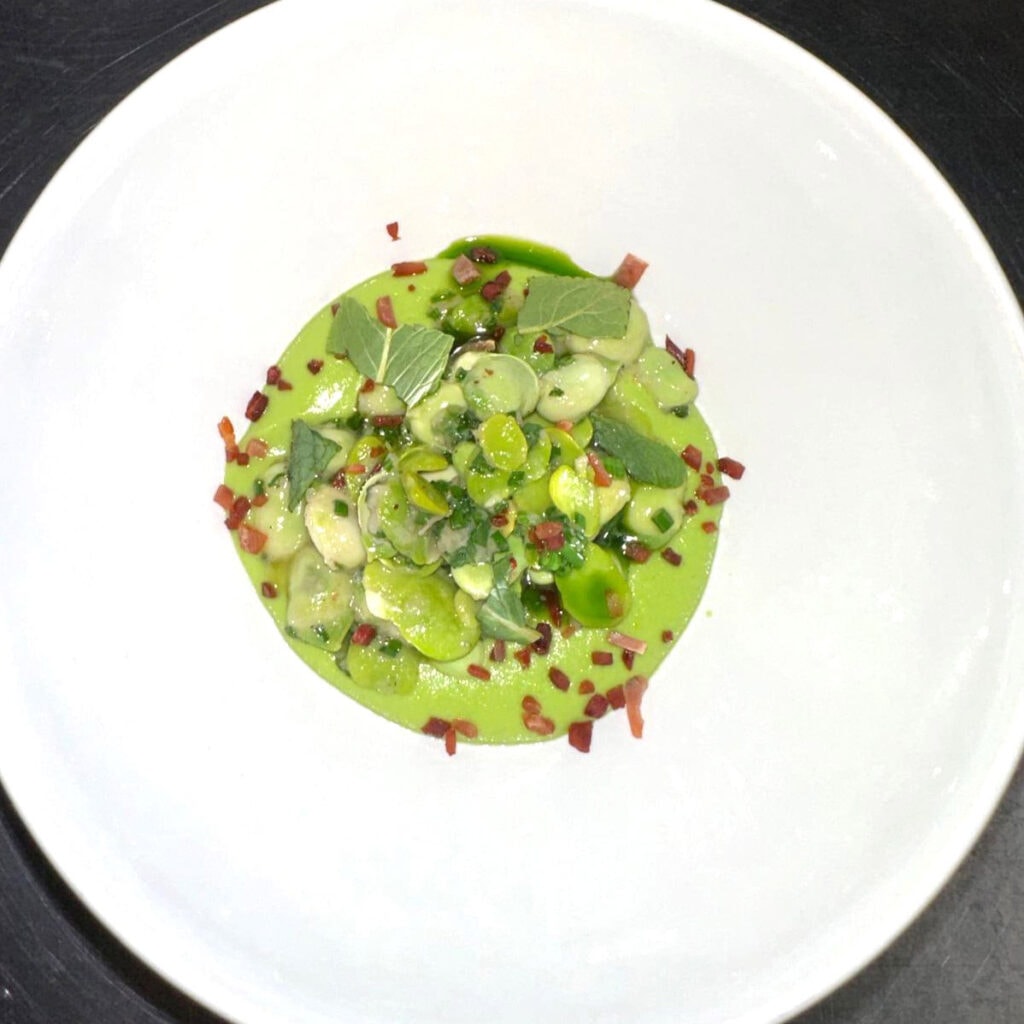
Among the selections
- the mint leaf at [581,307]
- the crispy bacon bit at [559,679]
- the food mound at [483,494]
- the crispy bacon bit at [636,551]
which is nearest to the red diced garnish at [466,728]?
the food mound at [483,494]

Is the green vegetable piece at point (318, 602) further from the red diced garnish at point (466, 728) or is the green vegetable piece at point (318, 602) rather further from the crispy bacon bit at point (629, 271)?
the crispy bacon bit at point (629, 271)

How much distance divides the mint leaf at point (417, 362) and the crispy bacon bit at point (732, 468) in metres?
0.44

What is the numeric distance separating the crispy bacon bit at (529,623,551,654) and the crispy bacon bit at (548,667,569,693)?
0.11 feet

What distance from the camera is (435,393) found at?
1.46 metres

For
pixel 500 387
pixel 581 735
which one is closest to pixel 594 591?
pixel 581 735

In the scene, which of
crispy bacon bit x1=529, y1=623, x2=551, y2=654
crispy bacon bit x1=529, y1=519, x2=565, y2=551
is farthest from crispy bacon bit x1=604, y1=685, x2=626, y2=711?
crispy bacon bit x1=529, y1=519, x2=565, y2=551

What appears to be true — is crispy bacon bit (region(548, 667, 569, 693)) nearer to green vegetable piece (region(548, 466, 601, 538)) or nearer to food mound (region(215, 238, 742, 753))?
food mound (region(215, 238, 742, 753))

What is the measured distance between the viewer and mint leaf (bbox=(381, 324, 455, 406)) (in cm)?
146

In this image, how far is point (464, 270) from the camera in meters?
1.51

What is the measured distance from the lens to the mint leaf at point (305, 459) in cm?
144

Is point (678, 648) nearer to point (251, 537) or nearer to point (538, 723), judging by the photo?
point (538, 723)

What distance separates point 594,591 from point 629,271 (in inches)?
18.8

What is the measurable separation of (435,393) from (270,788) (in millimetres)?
587

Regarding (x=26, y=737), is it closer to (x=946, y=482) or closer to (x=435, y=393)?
(x=435, y=393)
